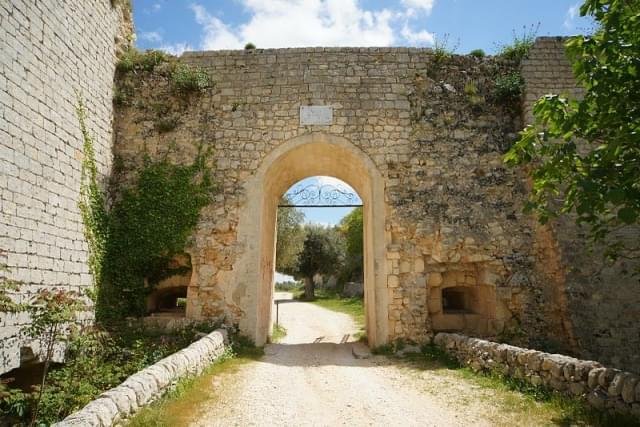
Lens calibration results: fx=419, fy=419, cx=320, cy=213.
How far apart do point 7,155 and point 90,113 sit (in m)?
2.75

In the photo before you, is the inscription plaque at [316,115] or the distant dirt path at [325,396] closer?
the distant dirt path at [325,396]

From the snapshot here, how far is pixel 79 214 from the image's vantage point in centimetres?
766

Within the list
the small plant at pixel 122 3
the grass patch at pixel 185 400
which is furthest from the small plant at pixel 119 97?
the grass patch at pixel 185 400

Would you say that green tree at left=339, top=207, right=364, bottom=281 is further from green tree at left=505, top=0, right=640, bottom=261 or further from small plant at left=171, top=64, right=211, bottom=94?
green tree at left=505, top=0, right=640, bottom=261

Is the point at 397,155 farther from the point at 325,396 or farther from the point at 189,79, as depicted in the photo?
the point at 325,396

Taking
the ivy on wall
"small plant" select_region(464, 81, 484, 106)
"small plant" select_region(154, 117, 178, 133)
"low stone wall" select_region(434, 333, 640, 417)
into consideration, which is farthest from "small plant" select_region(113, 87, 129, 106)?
"low stone wall" select_region(434, 333, 640, 417)

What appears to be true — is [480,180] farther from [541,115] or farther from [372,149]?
[541,115]

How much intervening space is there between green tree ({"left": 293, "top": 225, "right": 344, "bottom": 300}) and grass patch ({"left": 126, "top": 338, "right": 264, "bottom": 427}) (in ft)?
68.1

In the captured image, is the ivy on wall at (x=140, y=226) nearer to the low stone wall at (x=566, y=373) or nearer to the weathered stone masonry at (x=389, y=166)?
the weathered stone masonry at (x=389, y=166)

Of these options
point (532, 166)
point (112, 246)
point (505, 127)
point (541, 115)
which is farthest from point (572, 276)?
point (112, 246)

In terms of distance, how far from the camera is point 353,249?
32781 mm

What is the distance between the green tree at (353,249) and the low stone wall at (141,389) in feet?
80.2

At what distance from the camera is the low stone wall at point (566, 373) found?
395 centimetres

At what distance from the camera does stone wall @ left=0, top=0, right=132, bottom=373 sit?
5.81 m
